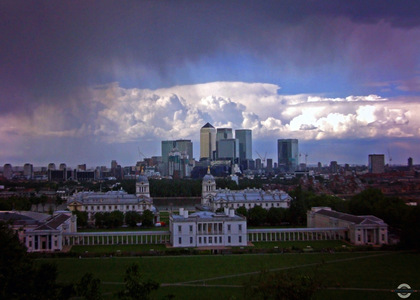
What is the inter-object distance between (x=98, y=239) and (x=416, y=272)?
117 ft

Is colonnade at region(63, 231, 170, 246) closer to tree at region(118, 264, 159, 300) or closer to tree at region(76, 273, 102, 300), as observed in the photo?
tree at region(76, 273, 102, 300)

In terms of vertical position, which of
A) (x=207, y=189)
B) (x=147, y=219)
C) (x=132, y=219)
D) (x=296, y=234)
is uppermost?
(x=207, y=189)

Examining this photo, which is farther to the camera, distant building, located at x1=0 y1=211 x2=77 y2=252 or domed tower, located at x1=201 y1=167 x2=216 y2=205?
domed tower, located at x1=201 y1=167 x2=216 y2=205

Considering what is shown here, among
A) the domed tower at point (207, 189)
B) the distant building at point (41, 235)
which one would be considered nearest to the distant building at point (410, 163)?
the domed tower at point (207, 189)

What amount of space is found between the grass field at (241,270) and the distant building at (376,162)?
8228cm

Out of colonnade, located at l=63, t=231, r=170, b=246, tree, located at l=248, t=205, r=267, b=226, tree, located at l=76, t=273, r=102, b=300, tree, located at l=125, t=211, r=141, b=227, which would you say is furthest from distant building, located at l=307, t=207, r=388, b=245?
tree, located at l=76, t=273, r=102, b=300

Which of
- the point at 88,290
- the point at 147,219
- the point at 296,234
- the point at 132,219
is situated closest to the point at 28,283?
the point at 88,290

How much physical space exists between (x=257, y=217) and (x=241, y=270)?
35088 millimetres

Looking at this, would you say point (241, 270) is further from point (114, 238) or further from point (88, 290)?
point (114, 238)

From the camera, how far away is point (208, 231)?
6231 cm

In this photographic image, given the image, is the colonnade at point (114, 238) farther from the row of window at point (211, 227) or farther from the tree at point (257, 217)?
the tree at point (257, 217)

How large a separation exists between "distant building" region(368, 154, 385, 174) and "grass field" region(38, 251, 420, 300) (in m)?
82.3

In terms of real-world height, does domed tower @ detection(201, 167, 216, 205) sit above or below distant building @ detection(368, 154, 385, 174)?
below

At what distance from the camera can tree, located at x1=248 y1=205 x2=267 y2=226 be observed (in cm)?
7875
